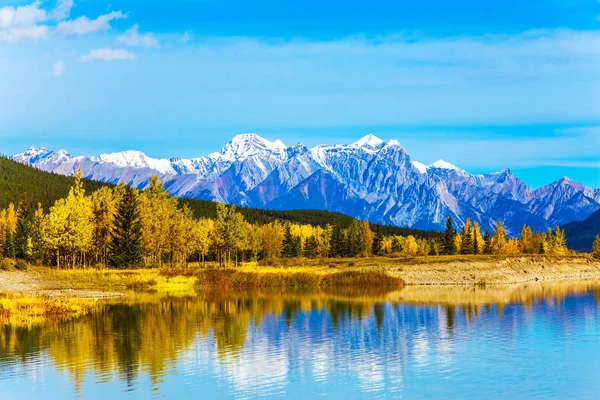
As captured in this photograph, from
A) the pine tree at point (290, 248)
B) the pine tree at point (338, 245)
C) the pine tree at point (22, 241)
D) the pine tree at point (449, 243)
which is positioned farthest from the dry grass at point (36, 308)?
the pine tree at point (449, 243)

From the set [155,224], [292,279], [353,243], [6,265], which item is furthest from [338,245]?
[6,265]

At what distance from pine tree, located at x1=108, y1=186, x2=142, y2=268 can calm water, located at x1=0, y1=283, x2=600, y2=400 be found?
1662 inches

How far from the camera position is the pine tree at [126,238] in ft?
371

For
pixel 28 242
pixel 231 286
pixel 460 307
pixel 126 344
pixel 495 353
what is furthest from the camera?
pixel 28 242

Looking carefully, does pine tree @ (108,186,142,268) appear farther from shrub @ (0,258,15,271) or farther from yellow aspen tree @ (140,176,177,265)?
shrub @ (0,258,15,271)

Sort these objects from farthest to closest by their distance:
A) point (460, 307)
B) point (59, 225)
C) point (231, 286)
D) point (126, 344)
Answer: point (59, 225)
point (231, 286)
point (460, 307)
point (126, 344)

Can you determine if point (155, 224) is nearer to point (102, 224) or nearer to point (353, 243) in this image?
point (102, 224)

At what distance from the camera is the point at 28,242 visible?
132 m

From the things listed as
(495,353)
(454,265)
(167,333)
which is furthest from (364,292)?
(495,353)

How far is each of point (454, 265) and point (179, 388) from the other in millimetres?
85872

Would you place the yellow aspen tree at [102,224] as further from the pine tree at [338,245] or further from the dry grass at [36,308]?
the pine tree at [338,245]

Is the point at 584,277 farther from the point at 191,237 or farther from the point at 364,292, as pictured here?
the point at 191,237

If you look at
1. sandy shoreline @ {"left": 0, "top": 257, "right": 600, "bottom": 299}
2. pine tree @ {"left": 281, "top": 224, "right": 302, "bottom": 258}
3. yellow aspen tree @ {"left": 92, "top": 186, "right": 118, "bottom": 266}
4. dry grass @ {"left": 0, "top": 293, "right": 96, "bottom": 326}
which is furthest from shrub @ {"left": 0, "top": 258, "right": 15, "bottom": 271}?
pine tree @ {"left": 281, "top": 224, "right": 302, "bottom": 258}

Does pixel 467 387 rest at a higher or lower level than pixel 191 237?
lower
